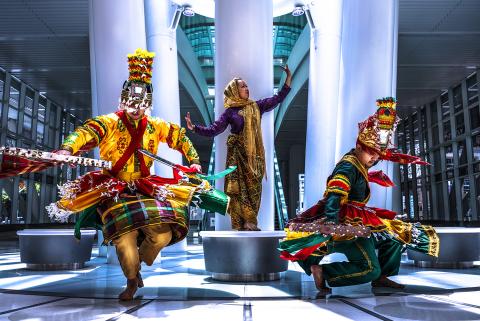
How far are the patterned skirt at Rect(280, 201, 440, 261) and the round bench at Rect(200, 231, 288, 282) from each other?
0.61 m

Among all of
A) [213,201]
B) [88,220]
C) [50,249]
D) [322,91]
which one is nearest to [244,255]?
[213,201]

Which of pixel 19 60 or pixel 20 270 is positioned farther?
pixel 19 60

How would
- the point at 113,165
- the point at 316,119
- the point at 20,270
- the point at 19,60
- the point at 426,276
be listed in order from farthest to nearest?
the point at 19,60, the point at 316,119, the point at 20,270, the point at 426,276, the point at 113,165

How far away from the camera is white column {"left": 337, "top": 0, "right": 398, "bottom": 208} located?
5.78m

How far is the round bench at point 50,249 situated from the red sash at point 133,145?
2376mm

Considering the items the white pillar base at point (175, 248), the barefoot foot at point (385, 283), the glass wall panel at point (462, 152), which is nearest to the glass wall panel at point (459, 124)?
the glass wall panel at point (462, 152)

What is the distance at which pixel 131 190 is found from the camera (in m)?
3.52

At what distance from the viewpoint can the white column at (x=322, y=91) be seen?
13164 millimetres

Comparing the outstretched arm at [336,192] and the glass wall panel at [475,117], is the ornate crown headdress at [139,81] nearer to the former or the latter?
the outstretched arm at [336,192]

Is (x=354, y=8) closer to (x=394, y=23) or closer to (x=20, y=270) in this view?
(x=394, y=23)

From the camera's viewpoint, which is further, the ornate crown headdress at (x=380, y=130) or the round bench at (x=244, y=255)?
the round bench at (x=244, y=255)

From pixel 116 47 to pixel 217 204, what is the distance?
9.63ft

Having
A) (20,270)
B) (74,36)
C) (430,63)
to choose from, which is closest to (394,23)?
(20,270)

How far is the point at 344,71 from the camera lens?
20.2 ft
